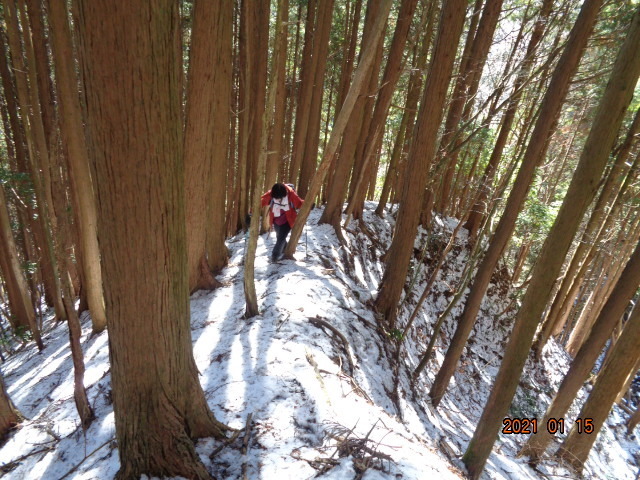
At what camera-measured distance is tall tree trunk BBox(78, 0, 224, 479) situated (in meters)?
1.67

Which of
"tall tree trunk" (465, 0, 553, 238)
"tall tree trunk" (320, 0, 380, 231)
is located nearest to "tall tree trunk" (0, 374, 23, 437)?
"tall tree trunk" (320, 0, 380, 231)

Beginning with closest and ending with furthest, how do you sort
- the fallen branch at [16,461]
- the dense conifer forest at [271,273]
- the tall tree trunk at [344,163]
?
the dense conifer forest at [271,273]
the fallen branch at [16,461]
the tall tree trunk at [344,163]

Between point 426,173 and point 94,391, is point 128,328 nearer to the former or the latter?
point 94,391

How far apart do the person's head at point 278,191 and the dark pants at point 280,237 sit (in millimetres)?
535

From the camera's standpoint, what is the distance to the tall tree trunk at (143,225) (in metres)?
1.67

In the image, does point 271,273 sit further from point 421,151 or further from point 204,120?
point 421,151

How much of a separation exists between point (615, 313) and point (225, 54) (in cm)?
680

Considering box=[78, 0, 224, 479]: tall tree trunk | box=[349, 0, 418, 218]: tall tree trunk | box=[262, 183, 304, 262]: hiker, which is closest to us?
box=[78, 0, 224, 479]: tall tree trunk

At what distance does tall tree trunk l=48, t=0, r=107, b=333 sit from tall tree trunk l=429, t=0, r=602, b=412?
5.24m

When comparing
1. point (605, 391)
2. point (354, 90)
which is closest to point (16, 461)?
point (354, 90)

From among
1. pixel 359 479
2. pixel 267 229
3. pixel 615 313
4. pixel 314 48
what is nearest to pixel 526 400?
pixel 615 313

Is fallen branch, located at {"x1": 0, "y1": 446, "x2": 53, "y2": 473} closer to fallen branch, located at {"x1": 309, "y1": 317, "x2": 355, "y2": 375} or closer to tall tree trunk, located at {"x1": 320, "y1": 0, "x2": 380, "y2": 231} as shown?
fallen branch, located at {"x1": 309, "y1": 317, "x2": 355, "y2": 375}

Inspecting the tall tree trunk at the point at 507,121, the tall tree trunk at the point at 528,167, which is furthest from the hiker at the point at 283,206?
the tall tree trunk at the point at 507,121

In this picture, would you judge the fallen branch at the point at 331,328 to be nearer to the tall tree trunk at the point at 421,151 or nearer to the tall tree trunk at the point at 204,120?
the tall tree trunk at the point at 421,151
